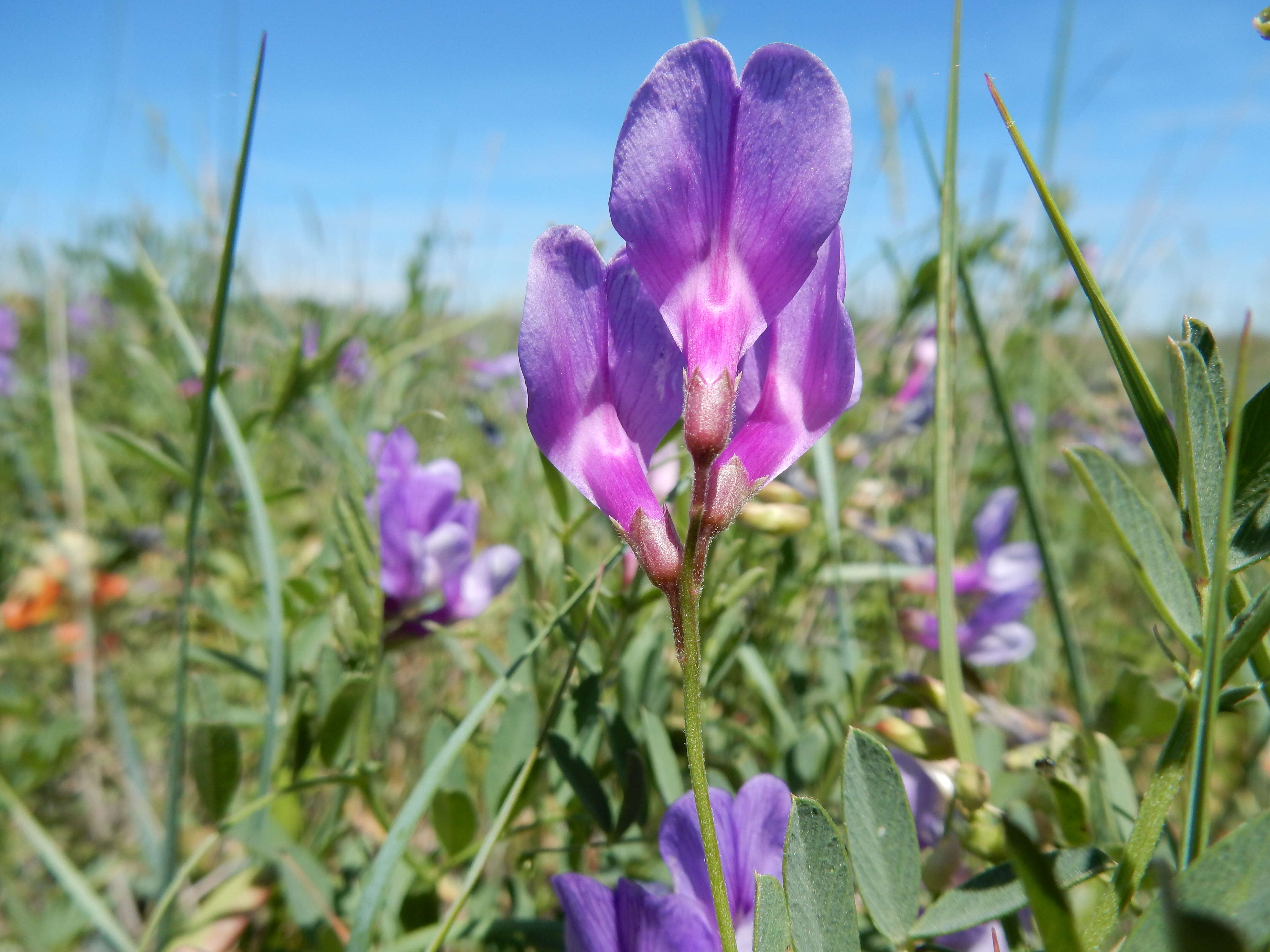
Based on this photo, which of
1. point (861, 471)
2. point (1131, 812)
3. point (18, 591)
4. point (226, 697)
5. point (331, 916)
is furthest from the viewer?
point (18, 591)

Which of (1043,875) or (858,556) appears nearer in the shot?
(1043,875)

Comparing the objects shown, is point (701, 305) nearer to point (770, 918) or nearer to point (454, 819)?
point (770, 918)

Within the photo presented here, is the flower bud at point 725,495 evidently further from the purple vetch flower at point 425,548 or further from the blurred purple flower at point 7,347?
the blurred purple flower at point 7,347

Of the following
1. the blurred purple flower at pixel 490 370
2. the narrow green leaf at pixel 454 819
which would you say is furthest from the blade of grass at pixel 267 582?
the blurred purple flower at pixel 490 370

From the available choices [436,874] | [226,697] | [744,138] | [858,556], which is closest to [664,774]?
[436,874]

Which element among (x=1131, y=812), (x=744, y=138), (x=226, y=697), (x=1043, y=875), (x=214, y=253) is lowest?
(x=226, y=697)

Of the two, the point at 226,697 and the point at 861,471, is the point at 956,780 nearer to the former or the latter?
the point at 861,471
